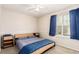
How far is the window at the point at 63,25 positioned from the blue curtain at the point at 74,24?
205 millimetres

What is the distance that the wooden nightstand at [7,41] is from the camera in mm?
2619

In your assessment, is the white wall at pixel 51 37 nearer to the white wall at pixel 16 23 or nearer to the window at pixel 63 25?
the window at pixel 63 25

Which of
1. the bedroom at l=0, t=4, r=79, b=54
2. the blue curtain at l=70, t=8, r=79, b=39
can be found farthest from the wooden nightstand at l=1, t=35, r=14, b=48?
the blue curtain at l=70, t=8, r=79, b=39

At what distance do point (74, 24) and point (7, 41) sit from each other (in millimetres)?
2682

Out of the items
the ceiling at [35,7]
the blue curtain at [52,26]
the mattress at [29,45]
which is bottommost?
the mattress at [29,45]

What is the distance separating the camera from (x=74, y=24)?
8.09ft

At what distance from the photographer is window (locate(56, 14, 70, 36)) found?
9.12 ft

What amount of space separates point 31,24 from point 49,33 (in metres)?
1.06

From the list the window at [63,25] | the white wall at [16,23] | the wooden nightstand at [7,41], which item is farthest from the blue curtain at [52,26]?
the wooden nightstand at [7,41]

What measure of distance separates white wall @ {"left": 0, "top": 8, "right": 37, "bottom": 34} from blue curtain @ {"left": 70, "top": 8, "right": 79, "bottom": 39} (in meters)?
1.49

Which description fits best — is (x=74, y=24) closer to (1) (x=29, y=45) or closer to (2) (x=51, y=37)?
(2) (x=51, y=37)

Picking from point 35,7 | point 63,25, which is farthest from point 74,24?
point 35,7
